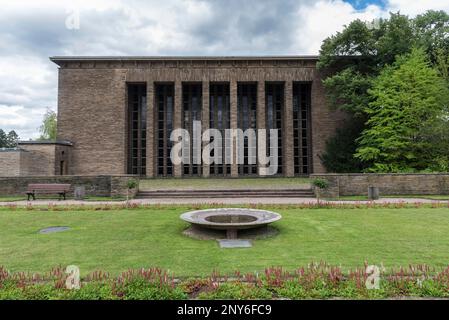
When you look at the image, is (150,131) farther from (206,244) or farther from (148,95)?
(206,244)

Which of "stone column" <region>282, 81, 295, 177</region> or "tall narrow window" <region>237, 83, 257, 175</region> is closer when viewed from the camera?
"stone column" <region>282, 81, 295, 177</region>

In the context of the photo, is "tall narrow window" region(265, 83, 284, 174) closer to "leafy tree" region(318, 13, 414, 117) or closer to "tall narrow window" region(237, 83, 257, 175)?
"tall narrow window" region(237, 83, 257, 175)

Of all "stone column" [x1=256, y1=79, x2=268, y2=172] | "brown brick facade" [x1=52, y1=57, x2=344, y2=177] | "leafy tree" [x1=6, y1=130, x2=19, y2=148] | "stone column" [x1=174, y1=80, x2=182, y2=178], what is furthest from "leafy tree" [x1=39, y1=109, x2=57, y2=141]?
"leafy tree" [x1=6, y1=130, x2=19, y2=148]

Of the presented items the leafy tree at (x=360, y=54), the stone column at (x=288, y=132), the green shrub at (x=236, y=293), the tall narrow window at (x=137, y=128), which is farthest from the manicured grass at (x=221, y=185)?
the green shrub at (x=236, y=293)

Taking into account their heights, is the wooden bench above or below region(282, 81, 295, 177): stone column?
below

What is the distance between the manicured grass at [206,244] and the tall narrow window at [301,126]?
1905cm

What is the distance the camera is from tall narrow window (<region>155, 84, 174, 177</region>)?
95.0 feet

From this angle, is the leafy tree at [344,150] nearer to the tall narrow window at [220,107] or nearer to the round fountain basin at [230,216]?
the tall narrow window at [220,107]

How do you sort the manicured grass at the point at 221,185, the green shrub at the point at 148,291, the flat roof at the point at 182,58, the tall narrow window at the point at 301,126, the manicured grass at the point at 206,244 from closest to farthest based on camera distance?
the green shrub at the point at 148,291 → the manicured grass at the point at 206,244 → the manicured grass at the point at 221,185 → the flat roof at the point at 182,58 → the tall narrow window at the point at 301,126

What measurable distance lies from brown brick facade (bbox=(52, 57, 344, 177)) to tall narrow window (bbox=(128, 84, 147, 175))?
154 centimetres

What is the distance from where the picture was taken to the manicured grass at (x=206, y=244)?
5.33 m

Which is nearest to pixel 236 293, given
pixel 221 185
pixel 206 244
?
pixel 206 244

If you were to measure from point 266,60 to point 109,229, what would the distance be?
2441 cm
